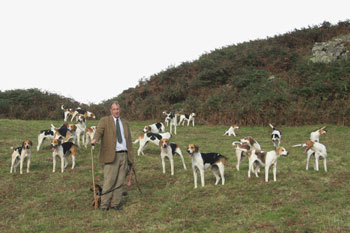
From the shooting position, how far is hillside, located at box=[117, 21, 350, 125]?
905 inches

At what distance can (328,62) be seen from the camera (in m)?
27.0

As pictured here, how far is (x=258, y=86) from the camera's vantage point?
2819cm

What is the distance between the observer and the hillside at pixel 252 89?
2320 cm

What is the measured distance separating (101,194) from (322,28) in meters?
35.3

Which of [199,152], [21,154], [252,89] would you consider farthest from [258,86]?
[21,154]

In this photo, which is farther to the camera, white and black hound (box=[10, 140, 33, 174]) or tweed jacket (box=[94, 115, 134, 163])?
white and black hound (box=[10, 140, 33, 174])

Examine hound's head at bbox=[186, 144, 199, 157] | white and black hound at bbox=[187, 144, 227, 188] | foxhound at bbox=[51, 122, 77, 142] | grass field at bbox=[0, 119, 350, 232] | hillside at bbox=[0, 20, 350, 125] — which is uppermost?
hillside at bbox=[0, 20, 350, 125]

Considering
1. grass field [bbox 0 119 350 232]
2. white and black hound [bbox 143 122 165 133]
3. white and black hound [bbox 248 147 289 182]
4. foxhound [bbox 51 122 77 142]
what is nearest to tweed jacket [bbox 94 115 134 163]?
grass field [bbox 0 119 350 232]

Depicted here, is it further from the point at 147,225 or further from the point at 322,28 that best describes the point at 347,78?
the point at 147,225

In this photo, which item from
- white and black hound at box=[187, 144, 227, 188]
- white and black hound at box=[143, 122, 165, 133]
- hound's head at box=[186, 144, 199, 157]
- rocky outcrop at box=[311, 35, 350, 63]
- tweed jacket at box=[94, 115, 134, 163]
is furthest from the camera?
rocky outcrop at box=[311, 35, 350, 63]

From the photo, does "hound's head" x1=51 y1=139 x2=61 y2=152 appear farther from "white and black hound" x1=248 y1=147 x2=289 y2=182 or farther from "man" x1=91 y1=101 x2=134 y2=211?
"white and black hound" x1=248 y1=147 x2=289 y2=182

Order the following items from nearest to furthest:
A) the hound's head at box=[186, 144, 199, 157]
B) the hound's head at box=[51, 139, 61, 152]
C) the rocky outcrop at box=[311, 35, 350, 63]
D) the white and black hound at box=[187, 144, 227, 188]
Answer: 1. the hound's head at box=[186, 144, 199, 157]
2. the white and black hound at box=[187, 144, 227, 188]
3. the hound's head at box=[51, 139, 61, 152]
4. the rocky outcrop at box=[311, 35, 350, 63]

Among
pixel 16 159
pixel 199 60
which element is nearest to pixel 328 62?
pixel 199 60

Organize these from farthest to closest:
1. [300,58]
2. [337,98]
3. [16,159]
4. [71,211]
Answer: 1. [300,58]
2. [337,98]
3. [16,159]
4. [71,211]
